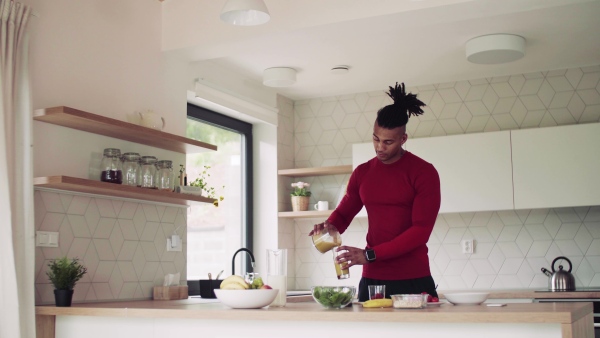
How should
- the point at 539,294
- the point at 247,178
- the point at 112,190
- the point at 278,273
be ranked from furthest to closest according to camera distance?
the point at 247,178 < the point at 539,294 < the point at 112,190 < the point at 278,273

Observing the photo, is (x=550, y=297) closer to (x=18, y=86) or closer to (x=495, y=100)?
(x=495, y=100)

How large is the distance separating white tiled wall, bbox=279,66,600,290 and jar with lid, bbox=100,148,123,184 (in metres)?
2.35

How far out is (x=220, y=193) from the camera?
5.59m

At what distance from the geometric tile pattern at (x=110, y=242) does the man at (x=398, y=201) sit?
1319 millimetres

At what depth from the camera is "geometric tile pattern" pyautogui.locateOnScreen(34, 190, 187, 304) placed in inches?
135

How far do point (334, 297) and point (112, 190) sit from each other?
4.67 feet

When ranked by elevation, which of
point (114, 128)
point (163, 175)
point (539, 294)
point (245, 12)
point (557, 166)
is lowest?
point (539, 294)

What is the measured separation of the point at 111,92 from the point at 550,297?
3.01m

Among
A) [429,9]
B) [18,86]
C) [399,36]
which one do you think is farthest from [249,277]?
[399,36]

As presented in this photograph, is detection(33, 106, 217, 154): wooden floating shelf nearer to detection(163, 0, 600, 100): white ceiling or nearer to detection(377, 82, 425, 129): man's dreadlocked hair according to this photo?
detection(163, 0, 600, 100): white ceiling

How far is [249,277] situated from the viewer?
3049mm

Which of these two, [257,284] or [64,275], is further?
[64,275]

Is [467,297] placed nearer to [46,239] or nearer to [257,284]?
[257,284]

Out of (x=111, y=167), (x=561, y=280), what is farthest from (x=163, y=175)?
(x=561, y=280)
